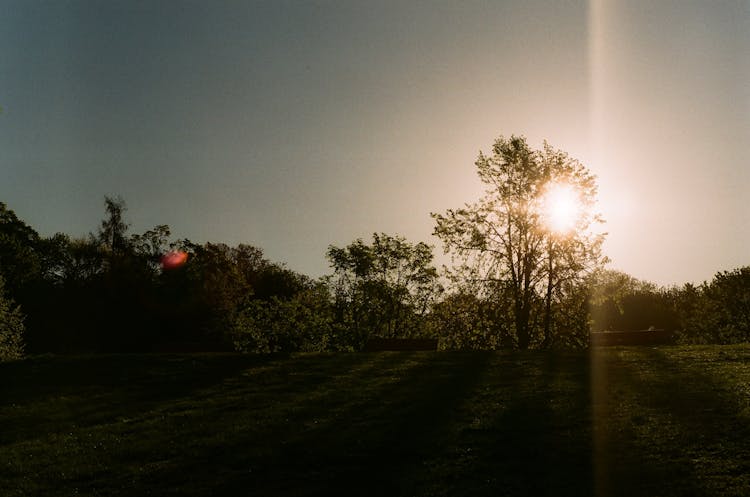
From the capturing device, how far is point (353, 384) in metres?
27.6

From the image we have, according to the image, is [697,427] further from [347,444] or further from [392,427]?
[347,444]

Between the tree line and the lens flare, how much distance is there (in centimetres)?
20

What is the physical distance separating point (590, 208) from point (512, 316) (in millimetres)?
9723

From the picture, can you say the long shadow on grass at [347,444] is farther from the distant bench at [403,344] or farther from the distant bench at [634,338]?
the distant bench at [634,338]

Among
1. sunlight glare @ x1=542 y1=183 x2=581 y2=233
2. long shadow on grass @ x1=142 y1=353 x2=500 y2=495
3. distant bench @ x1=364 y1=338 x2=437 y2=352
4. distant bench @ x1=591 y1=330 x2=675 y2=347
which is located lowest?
long shadow on grass @ x1=142 y1=353 x2=500 y2=495

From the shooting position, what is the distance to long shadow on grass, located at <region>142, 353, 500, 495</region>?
15.6 metres

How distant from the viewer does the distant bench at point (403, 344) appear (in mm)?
42438

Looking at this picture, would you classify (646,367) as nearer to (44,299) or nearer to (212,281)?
(212,281)

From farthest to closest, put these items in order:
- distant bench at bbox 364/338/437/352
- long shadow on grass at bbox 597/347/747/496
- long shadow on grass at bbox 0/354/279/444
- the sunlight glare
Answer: the sunlight glare
distant bench at bbox 364/338/437/352
long shadow on grass at bbox 0/354/279/444
long shadow on grass at bbox 597/347/747/496

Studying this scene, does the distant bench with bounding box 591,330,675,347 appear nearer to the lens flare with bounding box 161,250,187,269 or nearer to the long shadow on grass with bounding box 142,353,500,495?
the long shadow on grass with bounding box 142,353,500,495

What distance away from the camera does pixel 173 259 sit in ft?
271

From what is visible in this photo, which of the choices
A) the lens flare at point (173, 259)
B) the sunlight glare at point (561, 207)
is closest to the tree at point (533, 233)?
the sunlight glare at point (561, 207)

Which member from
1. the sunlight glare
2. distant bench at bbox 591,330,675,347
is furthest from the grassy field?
the sunlight glare

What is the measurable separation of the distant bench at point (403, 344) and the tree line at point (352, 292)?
575 centimetres
